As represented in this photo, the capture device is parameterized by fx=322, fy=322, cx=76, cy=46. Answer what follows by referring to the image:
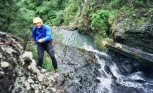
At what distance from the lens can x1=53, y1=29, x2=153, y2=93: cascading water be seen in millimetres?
13299

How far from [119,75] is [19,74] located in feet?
23.3

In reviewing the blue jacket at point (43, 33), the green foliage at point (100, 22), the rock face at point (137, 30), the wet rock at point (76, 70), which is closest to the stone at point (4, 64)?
the blue jacket at point (43, 33)

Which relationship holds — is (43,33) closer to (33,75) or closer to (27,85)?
(33,75)

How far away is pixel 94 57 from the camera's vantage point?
1625 cm

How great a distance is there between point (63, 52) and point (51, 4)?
891 inches

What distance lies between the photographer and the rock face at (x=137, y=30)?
16.2 meters

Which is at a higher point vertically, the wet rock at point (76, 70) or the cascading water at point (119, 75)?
the wet rock at point (76, 70)

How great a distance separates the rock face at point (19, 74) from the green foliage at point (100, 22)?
1053 centimetres

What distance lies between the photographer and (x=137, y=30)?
16.5 metres

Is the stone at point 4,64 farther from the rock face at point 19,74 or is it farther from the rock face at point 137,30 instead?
the rock face at point 137,30

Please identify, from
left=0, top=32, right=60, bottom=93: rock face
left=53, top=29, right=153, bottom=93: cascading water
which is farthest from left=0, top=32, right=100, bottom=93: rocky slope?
left=53, top=29, right=153, bottom=93: cascading water

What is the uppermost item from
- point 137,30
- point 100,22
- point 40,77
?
point 40,77

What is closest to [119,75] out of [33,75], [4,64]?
[33,75]

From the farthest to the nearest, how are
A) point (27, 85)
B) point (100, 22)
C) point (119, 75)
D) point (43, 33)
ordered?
point (100, 22) → point (119, 75) → point (43, 33) → point (27, 85)
